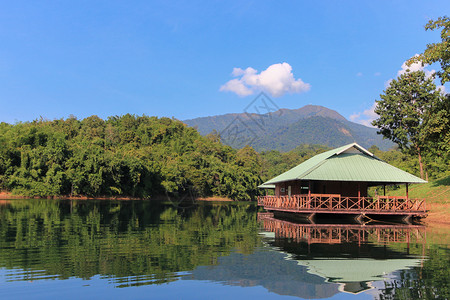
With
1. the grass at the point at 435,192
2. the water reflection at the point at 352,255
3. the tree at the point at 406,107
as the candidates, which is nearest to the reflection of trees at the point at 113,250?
the water reflection at the point at 352,255

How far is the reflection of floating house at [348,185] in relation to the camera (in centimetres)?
2728

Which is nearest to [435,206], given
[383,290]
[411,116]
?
[411,116]

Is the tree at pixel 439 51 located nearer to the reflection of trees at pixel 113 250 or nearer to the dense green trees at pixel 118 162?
the reflection of trees at pixel 113 250

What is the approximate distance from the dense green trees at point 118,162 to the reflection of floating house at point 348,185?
135 ft

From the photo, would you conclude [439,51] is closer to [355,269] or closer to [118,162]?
[355,269]

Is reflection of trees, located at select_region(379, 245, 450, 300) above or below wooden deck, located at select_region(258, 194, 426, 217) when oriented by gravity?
below

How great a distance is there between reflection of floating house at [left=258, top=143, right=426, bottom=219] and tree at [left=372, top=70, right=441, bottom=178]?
48.5 feet

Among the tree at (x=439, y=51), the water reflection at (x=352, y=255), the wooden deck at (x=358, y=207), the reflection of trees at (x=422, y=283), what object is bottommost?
the water reflection at (x=352, y=255)

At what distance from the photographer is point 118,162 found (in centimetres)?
6731

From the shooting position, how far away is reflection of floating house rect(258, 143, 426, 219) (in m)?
27.3

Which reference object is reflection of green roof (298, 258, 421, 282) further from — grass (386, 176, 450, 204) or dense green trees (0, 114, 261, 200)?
dense green trees (0, 114, 261, 200)

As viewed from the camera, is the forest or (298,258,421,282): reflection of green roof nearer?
(298,258,421,282): reflection of green roof

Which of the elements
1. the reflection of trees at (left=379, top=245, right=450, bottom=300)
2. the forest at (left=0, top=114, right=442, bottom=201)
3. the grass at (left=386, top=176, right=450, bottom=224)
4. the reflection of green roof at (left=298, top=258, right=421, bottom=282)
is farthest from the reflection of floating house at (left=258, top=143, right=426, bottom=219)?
the forest at (left=0, top=114, right=442, bottom=201)

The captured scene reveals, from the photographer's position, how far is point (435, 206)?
106 feet
